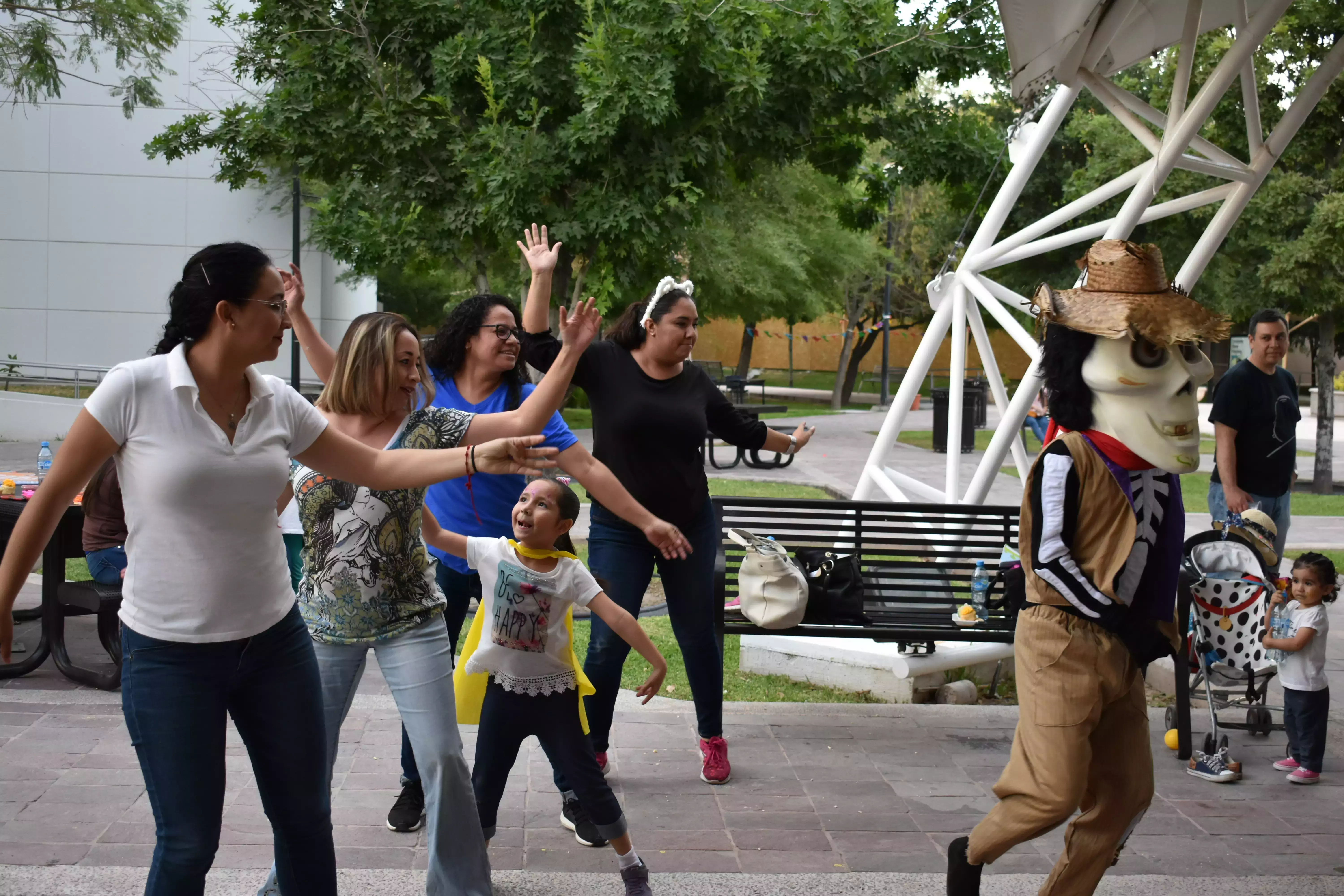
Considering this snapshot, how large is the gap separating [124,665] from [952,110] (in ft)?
35.7

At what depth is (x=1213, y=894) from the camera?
4062 mm

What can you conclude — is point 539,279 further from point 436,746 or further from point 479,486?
point 436,746

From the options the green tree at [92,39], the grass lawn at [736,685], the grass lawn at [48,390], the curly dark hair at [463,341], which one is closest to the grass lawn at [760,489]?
the grass lawn at [736,685]

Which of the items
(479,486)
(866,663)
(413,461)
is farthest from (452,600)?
(866,663)

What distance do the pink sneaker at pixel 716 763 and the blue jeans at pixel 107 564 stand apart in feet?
10.2

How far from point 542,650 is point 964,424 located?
21225mm

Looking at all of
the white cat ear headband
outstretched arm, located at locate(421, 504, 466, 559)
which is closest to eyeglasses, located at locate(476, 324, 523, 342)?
the white cat ear headband

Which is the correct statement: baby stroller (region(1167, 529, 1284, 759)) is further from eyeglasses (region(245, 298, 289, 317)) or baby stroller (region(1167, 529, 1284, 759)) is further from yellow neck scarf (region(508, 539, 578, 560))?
eyeglasses (region(245, 298, 289, 317))

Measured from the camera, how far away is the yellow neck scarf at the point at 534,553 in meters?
3.82

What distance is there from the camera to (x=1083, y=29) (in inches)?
221

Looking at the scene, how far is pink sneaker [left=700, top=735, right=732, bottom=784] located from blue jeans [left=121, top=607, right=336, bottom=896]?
84.6 inches

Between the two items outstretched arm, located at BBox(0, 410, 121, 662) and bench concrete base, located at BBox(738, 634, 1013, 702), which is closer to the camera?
outstretched arm, located at BBox(0, 410, 121, 662)

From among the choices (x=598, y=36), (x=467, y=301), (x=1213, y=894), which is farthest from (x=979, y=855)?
(x=598, y=36)

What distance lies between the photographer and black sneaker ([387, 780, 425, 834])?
4410mm
